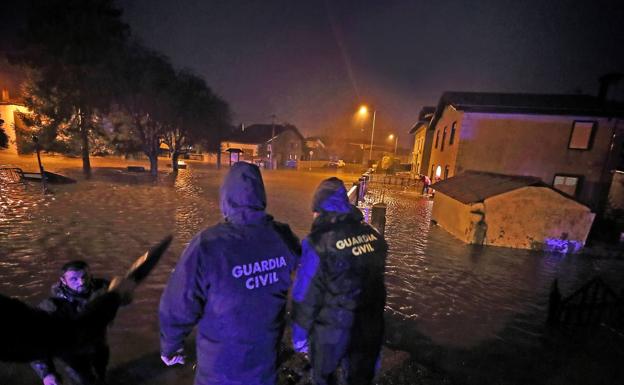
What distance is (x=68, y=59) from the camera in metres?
19.2

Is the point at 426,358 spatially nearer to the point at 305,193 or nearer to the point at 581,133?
the point at 305,193

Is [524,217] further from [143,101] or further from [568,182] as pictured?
[143,101]

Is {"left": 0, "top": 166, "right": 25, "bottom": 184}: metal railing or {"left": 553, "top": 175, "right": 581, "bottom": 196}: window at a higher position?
{"left": 553, "top": 175, "right": 581, "bottom": 196}: window

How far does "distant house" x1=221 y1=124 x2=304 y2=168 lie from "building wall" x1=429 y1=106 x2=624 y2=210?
1134 inches

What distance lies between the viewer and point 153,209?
12648 mm

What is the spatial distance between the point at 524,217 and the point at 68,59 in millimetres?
26737

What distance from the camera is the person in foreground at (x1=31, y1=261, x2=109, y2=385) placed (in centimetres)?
281

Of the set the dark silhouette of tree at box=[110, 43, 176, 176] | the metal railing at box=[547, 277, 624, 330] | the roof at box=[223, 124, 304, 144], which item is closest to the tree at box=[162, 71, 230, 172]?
the dark silhouette of tree at box=[110, 43, 176, 176]

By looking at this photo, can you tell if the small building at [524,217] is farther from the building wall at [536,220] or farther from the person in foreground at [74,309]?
the person in foreground at [74,309]

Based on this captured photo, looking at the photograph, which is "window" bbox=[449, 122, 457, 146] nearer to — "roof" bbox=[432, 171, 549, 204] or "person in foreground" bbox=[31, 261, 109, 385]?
"roof" bbox=[432, 171, 549, 204]

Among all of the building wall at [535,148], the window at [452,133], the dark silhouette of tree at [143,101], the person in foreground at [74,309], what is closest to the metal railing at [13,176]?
the dark silhouette of tree at [143,101]

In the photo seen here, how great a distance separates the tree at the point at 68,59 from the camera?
19.2m

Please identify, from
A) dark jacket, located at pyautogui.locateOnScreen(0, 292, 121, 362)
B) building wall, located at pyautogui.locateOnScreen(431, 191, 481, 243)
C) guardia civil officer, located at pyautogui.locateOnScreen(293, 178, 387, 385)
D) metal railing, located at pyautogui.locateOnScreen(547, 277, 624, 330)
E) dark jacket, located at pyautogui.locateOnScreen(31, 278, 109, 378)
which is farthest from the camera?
building wall, located at pyautogui.locateOnScreen(431, 191, 481, 243)

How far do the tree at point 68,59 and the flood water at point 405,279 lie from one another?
8.11m
